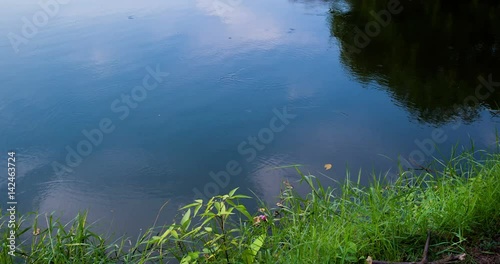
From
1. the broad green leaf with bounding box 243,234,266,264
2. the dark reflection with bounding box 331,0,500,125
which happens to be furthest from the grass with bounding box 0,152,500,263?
the dark reflection with bounding box 331,0,500,125

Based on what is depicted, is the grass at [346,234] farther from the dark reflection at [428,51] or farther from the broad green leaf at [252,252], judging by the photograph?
the dark reflection at [428,51]

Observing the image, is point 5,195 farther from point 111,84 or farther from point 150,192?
point 111,84

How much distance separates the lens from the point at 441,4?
5.30 metres

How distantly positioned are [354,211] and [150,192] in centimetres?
117

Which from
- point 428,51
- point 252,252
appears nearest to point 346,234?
point 252,252

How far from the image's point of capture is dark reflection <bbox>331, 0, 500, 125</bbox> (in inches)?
139

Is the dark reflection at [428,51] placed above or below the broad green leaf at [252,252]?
below

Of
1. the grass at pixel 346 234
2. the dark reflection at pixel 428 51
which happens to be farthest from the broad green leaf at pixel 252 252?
the dark reflection at pixel 428 51

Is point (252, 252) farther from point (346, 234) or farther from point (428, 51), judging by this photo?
point (428, 51)

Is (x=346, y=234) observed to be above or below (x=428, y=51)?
above

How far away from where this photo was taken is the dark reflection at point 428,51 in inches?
139

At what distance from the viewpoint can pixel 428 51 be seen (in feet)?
14.0

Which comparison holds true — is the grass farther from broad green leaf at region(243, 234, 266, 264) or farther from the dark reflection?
the dark reflection

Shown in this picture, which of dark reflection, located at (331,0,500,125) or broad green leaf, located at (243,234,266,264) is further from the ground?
broad green leaf, located at (243,234,266,264)
